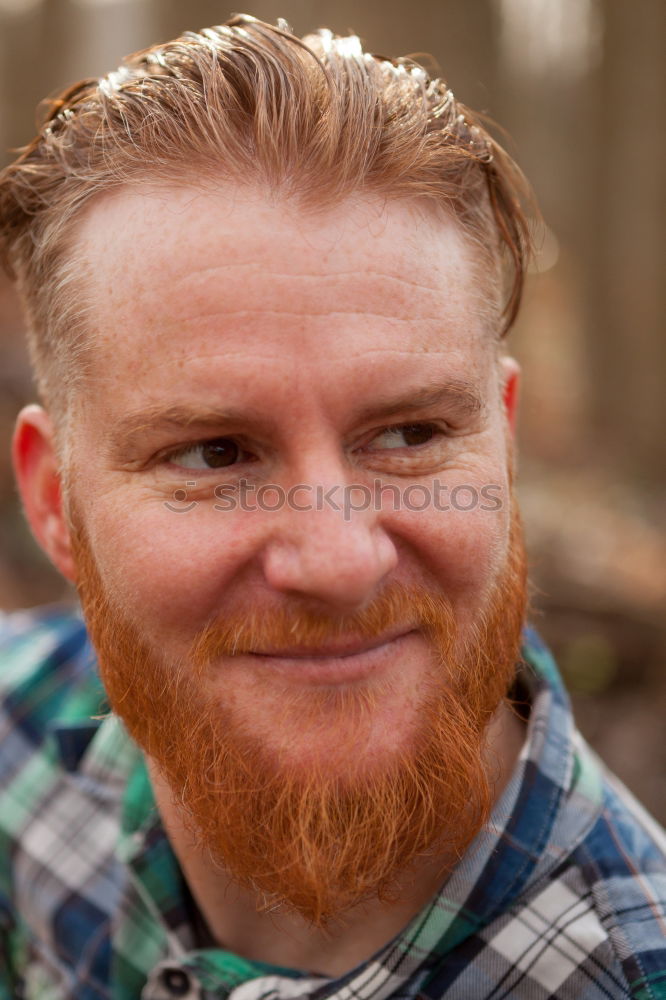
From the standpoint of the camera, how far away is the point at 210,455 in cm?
155

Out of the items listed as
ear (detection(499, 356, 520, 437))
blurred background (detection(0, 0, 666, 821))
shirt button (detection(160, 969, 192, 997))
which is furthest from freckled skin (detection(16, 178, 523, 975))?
blurred background (detection(0, 0, 666, 821))

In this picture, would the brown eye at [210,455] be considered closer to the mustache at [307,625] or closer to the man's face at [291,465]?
the man's face at [291,465]

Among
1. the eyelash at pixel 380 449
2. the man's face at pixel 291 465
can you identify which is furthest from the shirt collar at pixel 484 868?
the eyelash at pixel 380 449

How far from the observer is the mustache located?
4.85ft

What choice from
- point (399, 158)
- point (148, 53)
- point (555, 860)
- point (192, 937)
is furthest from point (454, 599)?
point (148, 53)

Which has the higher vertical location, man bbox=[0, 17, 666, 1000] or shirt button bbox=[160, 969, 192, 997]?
man bbox=[0, 17, 666, 1000]

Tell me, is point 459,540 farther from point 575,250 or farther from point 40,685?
point 575,250

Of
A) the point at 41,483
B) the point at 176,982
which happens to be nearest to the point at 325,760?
the point at 176,982

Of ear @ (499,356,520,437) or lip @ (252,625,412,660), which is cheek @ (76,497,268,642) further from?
ear @ (499,356,520,437)

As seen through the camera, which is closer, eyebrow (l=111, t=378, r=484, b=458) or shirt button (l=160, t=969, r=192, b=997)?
eyebrow (l=111, t=378, r=484, b=458)

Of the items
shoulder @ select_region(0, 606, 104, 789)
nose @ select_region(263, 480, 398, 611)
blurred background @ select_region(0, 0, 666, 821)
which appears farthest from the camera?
blurred background @ select_region(0, 0, 666, 821)

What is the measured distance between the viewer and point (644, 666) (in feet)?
15.2

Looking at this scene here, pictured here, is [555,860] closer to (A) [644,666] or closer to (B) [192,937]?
(B) [192,937]

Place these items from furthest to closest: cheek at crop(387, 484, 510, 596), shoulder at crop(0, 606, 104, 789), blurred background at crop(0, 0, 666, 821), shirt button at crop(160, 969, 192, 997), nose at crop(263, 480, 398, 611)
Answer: blurred background at crop(0, 0, 666, 821), shoulder at crop(0, 606, 104, 789), shirt button at crop(160, 969, 192, 997), cheek at crop(387, 484, 510, 596), nose at crop(263, 480, 398, 611)
